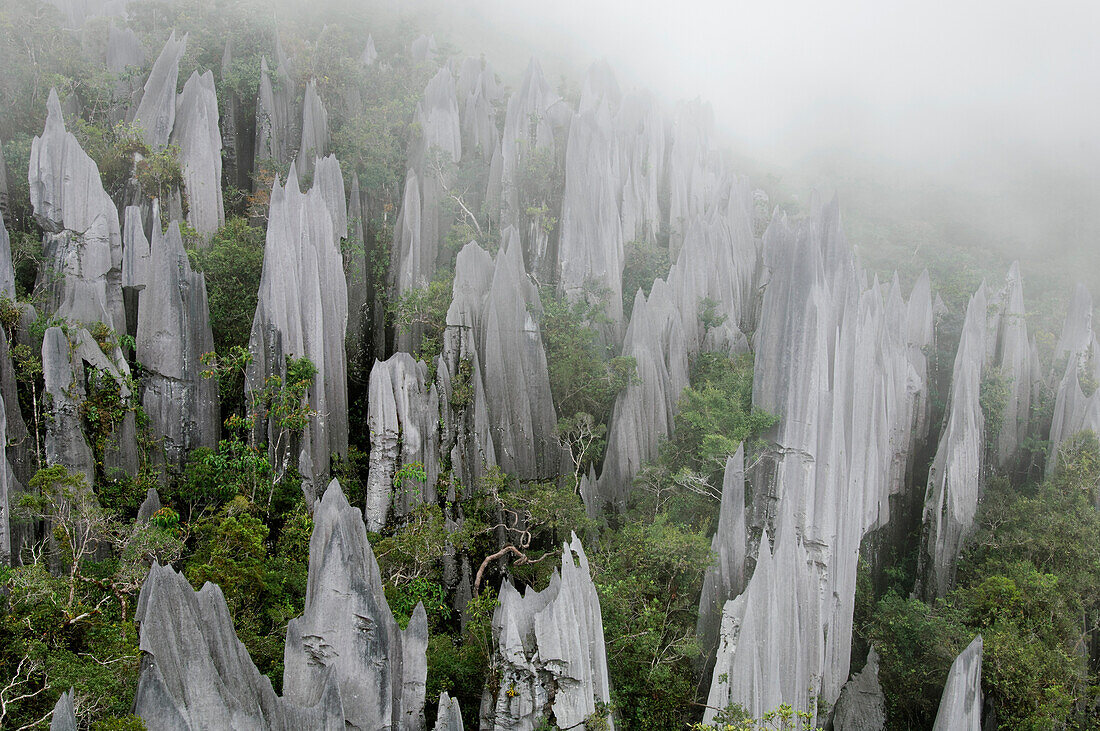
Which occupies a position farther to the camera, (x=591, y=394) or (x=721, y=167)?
(x=721, y=167)

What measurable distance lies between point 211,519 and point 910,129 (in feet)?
163

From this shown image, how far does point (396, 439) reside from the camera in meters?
16.7

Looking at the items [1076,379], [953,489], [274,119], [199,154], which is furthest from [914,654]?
[274,119]

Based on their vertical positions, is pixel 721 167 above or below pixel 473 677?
above

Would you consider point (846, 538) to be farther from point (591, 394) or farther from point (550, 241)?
point (550, 241)

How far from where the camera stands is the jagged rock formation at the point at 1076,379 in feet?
66.2

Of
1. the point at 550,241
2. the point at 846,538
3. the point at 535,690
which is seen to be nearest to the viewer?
the point at 535,690

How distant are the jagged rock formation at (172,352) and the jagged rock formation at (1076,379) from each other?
23.3m

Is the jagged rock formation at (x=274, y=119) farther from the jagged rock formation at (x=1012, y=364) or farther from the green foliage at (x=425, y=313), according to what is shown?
the jagged rock formation at (x=1012, y=364)

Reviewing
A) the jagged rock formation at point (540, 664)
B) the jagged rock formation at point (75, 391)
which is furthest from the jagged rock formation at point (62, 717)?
the jagged rock formation at point (75, 391)

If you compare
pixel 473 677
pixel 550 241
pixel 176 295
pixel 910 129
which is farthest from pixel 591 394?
pixel 910 129

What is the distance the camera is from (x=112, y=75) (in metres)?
22.9

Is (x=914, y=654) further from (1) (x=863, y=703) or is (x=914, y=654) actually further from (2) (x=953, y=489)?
(2) (x=953, y=489)

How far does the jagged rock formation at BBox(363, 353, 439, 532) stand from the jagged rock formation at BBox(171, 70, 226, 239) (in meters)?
8.69
